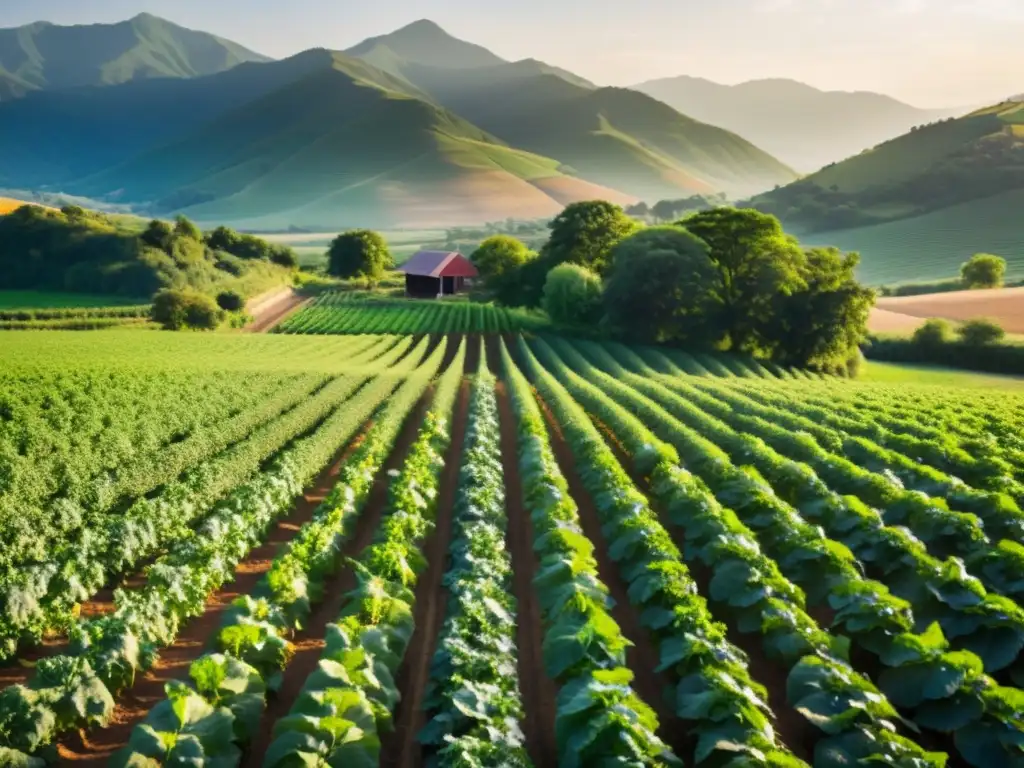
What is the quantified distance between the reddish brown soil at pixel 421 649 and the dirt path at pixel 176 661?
292 centimetres

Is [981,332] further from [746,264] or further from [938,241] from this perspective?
[938,241]

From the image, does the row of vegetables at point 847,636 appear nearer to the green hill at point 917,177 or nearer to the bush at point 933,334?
the bush at point 933,334

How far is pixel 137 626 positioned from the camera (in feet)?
32.1

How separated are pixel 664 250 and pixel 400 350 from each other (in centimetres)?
1890

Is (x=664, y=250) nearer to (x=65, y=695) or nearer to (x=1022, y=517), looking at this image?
(x=1022, y=517)

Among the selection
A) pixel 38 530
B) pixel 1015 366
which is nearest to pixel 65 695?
pixel 38 530

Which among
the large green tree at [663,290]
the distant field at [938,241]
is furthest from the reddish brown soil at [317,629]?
the distant field at [938,241]

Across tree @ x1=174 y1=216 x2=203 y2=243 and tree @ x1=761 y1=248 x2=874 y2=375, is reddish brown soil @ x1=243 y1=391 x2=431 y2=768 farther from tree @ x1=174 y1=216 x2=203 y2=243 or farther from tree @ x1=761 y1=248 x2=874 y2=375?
tree @ x1=174 y1=216 x2=203 y2=243

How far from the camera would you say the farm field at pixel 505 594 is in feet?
25.1

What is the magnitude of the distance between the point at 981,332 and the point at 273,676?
2274 inches

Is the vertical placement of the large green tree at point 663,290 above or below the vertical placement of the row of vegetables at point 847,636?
above

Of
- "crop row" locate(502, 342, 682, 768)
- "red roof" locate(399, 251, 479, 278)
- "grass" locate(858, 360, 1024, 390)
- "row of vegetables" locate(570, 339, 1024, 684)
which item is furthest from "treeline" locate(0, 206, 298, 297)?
"crop row" locate(502, 342, 682, 768)

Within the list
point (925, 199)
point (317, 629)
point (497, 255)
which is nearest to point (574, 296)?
point (497, 255)

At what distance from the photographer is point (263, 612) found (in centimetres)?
992
